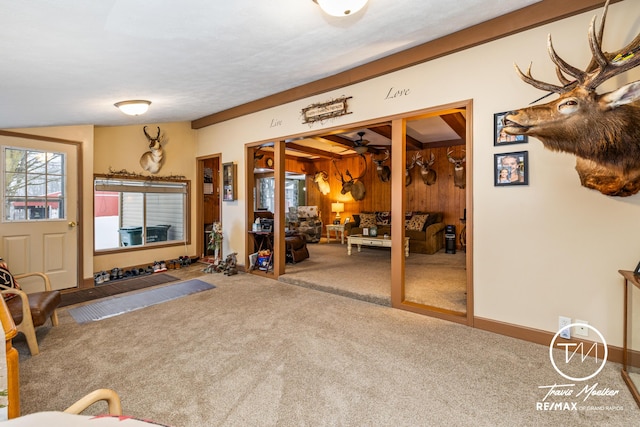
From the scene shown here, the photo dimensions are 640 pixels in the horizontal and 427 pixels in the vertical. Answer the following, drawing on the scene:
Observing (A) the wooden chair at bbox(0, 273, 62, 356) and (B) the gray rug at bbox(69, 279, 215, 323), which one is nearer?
(A) the wooden chair at bbox(0, 273, 62, 356)

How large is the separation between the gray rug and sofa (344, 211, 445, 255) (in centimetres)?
414

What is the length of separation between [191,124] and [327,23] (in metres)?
4.45

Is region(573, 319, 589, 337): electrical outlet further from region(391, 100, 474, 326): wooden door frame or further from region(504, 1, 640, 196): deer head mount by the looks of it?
region(504, 1, 640, 196): deer head mount

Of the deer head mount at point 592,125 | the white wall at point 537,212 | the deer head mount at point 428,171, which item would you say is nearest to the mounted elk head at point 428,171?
the deer head mount at point 428,171

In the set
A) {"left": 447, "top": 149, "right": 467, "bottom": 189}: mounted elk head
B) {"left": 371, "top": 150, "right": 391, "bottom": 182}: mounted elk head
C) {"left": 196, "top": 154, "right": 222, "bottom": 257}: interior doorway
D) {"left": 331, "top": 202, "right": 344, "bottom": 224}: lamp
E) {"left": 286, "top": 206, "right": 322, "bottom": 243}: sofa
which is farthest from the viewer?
{"left": 331, "top": 202, "right": 344, "bottom": 224}: lamp

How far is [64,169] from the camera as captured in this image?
13.5ft

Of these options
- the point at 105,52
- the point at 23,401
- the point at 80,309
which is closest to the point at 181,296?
the point at 80,309

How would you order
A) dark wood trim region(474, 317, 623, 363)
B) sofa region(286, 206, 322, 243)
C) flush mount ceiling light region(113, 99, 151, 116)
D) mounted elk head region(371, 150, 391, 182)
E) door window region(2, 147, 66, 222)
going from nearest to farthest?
dark wood trim region(474, 317, 623, 363), flush mount ceiling light region(113, 99, 151, 116), door window region(2, 147, 66, 222), mounted elk head region(371, 150, 391, 182), sofa region(286, 206, 322, 243)

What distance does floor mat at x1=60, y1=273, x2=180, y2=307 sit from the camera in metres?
3.83

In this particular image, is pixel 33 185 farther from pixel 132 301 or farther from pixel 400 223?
pixel 400 223

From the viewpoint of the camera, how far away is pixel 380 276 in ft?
14.8

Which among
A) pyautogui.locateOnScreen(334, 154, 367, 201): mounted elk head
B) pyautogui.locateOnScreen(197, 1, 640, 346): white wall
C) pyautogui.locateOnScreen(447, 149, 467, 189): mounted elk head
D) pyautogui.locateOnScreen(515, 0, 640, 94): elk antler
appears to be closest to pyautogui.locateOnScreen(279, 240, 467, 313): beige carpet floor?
pyautogui.locateOnScreen(197, 1, 640, 346): white wall

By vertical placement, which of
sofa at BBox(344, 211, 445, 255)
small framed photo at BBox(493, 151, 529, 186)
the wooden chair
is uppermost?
small framed photo at BBox(493, 151, 529, 186)

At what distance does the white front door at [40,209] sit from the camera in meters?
3.65
